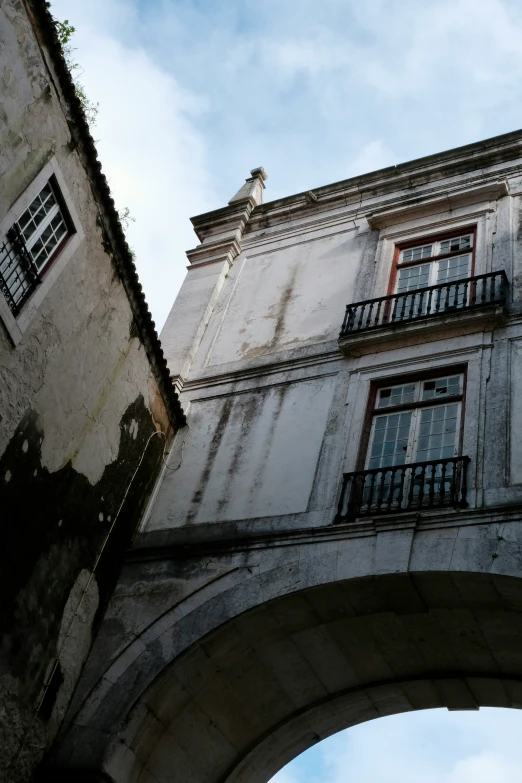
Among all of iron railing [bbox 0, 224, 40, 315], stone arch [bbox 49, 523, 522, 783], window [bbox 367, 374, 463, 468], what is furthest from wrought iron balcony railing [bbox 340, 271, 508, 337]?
iron railing [bbox 0, 224, 40, 315]

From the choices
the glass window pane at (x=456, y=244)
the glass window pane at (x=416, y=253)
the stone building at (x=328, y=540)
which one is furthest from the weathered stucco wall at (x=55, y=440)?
the glass window pane at (x=456, y=244)

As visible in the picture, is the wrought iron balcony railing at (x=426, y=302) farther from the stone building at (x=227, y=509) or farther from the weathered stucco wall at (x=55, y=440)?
the weathered stucco wall at (x=55, y=440)

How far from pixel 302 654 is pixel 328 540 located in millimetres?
1522

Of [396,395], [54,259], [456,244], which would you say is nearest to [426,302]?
[456,244]

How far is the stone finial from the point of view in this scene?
55.5 feet

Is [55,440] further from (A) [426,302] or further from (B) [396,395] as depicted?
(A) [426,302]

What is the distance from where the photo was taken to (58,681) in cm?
952

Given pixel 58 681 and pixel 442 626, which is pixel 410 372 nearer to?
pixel 442 626

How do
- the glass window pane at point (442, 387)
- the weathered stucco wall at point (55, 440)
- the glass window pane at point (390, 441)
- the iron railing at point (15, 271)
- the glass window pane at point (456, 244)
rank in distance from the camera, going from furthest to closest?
1. the glass window pane at point (456, 244)
2. the glass window pane at point (442, 387)
3. the glass window pane at point (390, 441)
4. the iron railing at point (15, 271)
5. the weathered stucco wall at point (55, 440)

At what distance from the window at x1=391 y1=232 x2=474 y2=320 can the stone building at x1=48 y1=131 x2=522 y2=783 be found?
5cm

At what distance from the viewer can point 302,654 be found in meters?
10.3

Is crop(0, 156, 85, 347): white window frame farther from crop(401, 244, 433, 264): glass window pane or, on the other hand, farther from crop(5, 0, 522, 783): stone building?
crop(401, 244, 433, 264): glass window pane

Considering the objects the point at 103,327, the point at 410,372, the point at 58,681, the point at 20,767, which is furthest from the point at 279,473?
the point at 20,767

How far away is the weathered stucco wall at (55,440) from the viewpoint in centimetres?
900
